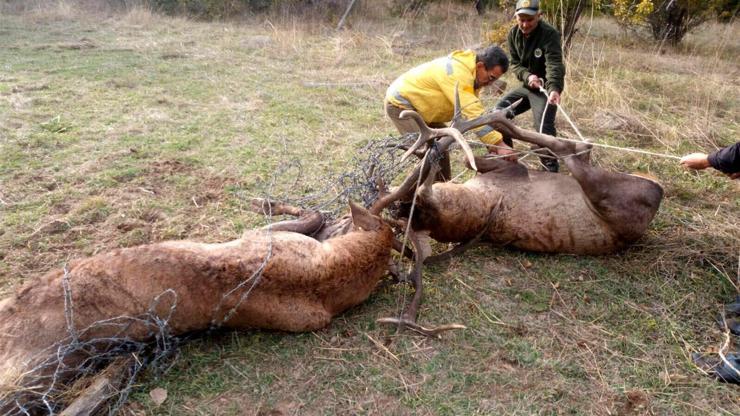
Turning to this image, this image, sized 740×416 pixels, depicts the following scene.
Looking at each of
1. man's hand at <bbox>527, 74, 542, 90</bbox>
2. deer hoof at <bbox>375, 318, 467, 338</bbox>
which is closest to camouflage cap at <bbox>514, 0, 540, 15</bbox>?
man's hand at <bbox>527, 74, 542, 90</bbox>

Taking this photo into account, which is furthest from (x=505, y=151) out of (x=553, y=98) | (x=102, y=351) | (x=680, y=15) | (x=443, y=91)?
(x=680, y=15)

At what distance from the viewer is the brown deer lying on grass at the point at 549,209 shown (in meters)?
4.09

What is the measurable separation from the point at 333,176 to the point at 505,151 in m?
1.90

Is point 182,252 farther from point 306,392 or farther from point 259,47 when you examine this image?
point 259,47

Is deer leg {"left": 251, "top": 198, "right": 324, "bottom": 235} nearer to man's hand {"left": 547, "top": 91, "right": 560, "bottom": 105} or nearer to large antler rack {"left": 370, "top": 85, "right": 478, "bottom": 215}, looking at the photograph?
large antler rack {"left": 370, "top": 85, "right": 478, "bottom": 215}

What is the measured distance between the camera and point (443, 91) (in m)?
4.54

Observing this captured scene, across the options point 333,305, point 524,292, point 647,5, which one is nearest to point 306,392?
point 333,305

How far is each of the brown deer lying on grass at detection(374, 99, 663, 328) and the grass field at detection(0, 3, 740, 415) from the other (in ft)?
0.61

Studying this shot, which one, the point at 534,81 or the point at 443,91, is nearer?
the point at 443,91

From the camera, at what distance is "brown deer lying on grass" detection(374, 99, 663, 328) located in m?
4.09

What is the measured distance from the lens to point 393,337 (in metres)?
3.38

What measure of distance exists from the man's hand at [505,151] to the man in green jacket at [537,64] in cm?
77

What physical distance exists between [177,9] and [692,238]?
15.8 m

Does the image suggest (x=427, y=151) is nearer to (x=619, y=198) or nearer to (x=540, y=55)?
(x=619, y=198)
